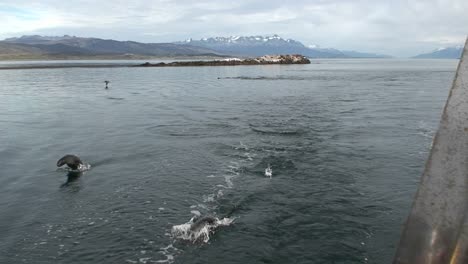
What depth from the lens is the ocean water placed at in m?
14.2

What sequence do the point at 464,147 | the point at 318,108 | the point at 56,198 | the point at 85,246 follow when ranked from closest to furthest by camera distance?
the point at 464,147
the point at 85,246
the point at 56,198
the point at 318,108

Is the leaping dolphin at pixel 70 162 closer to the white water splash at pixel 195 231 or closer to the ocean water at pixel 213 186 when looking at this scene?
the ocean water at pixel 213 186

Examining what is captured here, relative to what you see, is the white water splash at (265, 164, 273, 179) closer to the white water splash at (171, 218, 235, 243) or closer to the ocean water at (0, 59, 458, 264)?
the ocean water at (0, 59, 458, 264)

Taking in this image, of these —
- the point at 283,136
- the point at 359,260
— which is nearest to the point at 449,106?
the point at 359,260

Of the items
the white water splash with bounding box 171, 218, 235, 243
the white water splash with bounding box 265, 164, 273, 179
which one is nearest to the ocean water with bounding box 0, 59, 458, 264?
the white water splash with bounding box 171, 218, 235, 243

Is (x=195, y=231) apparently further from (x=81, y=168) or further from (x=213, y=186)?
(x=81, y=168)

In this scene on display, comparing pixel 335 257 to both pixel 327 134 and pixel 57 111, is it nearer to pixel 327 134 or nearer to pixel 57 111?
pixel 327 134

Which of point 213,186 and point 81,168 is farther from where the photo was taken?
point 81,168

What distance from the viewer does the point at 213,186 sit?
67.2 ft

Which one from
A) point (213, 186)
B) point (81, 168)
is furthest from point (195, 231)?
point (81, 168)

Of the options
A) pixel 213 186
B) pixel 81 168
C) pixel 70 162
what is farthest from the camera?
pixel 81 168

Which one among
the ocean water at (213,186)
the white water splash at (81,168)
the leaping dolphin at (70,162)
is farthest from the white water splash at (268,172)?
the leaping dolphin at (70,162)

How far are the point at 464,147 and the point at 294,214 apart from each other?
36.6 ft

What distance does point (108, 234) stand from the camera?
15297 mm
